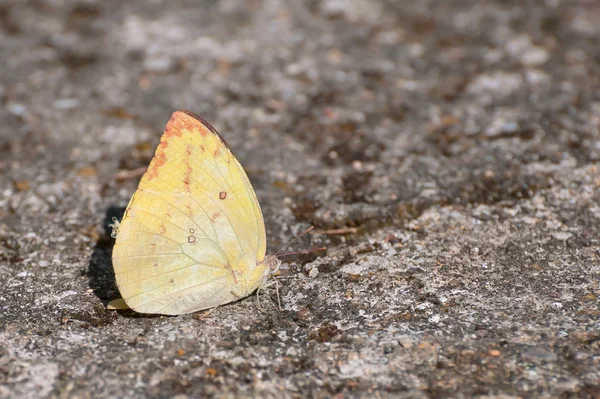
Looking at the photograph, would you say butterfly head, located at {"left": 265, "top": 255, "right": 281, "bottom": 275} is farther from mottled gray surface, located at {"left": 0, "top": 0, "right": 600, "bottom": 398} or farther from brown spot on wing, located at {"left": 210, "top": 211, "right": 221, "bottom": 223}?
brown spot on wing, located at {"left": 210, "top": 211, "right": 221, "bottom": 223}

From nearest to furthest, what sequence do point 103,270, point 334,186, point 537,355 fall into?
point 537,355, point 103,270, point 334,186

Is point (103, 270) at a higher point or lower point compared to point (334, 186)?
lower

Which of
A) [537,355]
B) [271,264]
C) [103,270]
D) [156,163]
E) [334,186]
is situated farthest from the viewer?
[334,186]

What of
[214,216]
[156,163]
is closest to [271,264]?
[214,216]

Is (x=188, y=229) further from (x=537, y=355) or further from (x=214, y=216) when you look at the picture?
(x=537, y=355)

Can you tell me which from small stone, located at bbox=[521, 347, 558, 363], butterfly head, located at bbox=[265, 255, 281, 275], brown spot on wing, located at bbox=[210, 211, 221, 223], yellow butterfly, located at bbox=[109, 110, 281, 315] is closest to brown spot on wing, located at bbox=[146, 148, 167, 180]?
yellow butterfly, located at bbox=[109, 110, 281, 315]

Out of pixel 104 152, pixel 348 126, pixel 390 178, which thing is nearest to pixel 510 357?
pixel 390 178
